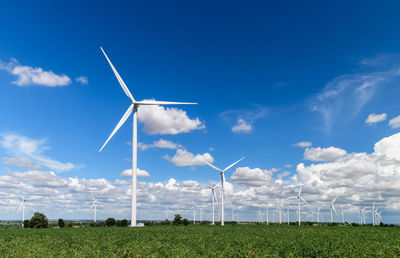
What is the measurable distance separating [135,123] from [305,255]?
52789mm

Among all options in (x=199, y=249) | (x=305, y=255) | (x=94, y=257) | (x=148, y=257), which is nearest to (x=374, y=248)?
(x=305, y=255)

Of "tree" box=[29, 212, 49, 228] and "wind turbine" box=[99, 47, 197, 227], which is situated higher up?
"wind turbine" box=[99, 47, 197, 227]

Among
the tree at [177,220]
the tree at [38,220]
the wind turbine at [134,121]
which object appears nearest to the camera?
the wind turbine at [134,121]

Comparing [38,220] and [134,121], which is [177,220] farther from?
[134,121]

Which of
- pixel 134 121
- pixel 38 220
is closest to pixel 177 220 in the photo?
pixel 38 220

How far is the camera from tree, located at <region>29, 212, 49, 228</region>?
109062 millimetres

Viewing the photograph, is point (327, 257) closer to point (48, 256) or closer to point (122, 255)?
point (122, 255)

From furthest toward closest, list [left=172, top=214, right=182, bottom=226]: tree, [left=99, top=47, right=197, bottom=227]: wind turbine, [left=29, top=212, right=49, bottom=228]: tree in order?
[left=172, top=214, right=182, bottom=226]: tree → [left=29, top=212, right=49, bottom=228]: tree → [left=99, top=47, right=197, bottom=227]: wind turbine

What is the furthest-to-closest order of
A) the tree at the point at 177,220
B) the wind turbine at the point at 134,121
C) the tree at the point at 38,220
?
the tree at the point at 177,220 < the tree at the point at 38,220 < the wind turbine at the point at 134,121

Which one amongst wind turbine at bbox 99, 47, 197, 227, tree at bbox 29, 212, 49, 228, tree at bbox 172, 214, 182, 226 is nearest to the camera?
wind turbine at bbox 99, 47, 197, 227

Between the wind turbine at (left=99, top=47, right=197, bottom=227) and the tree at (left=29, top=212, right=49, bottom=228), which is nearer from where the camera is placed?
the wind turbine at (left=99, top=47, right=197, bottom=227)

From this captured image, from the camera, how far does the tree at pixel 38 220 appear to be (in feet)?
358

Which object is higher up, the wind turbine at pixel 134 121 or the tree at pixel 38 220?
the wind turbine at pixel 134 121

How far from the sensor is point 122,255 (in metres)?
30.7
